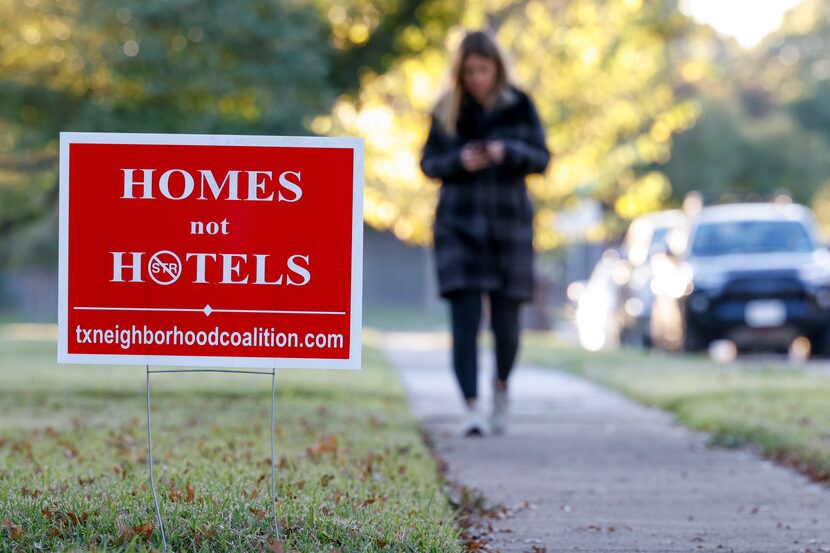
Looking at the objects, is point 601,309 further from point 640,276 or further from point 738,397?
point 738,397

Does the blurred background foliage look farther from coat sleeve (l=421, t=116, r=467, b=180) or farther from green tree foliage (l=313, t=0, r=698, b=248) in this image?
coat sleeve (l=421, t=116, r=467, b=180)

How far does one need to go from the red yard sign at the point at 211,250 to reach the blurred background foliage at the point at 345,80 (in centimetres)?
314

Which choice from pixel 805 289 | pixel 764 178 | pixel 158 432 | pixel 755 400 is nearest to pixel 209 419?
pixel 158 432

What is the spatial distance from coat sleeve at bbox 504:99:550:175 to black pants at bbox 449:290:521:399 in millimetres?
677

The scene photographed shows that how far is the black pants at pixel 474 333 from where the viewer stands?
25.5 ft

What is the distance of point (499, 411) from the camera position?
309 inches

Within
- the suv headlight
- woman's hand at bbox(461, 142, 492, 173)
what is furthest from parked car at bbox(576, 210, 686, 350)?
woman's hand at bbox(461, 142, 492, 173)

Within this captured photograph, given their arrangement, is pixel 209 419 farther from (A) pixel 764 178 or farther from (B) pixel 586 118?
(A) pixel 764 178

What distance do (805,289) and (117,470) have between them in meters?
11.3

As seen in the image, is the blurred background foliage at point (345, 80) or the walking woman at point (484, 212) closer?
the walking woman at point (484, 212)

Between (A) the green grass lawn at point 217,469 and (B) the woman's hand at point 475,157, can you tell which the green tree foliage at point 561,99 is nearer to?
(A) the green grass lawn at point 217,469

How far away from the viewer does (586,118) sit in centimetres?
2294

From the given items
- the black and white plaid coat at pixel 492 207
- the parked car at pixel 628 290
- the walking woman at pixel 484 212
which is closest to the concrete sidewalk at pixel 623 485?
the walking woman at pixel 484 212

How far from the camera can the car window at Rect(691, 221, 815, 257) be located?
16.8 metres
